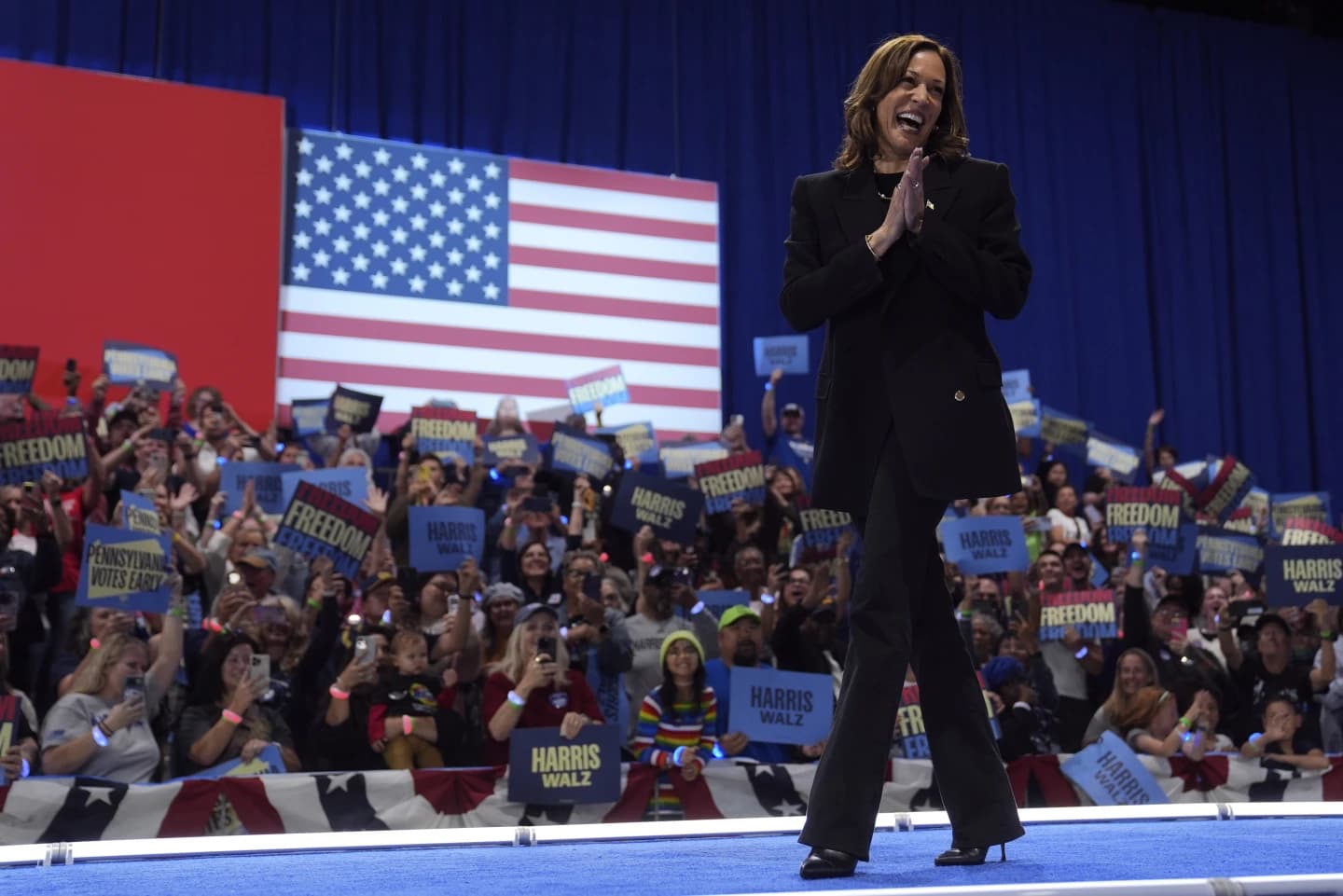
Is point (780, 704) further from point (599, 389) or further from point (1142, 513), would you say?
point (599, 389)

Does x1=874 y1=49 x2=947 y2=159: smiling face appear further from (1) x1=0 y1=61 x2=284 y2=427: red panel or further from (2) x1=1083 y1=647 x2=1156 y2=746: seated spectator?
(1) x1=0 y1=61 x2=284 y2=427: red panel

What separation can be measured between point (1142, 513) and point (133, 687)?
4945 mm

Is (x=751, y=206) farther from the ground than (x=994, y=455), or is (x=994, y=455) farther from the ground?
(x=751, y=206)

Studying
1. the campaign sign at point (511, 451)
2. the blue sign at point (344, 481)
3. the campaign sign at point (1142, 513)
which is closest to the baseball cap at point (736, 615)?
the blue sign at point (344, 481)

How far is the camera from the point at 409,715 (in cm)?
564

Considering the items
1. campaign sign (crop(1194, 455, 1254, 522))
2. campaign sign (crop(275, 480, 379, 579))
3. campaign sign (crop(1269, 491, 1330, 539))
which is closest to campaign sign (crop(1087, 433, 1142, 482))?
campaign sign (crop(1194, 455, 1254, 522))

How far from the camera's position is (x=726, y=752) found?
231 inches

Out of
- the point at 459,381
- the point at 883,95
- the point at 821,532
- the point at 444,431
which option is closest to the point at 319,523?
the point at 444,431

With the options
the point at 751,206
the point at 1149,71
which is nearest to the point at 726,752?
the point at 751,206

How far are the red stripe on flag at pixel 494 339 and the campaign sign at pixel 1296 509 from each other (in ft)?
13.9

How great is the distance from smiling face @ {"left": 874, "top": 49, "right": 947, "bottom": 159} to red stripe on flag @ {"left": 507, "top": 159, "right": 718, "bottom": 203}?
32.1ft

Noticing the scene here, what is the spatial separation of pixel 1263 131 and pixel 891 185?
563 inches

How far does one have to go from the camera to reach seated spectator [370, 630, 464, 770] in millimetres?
5586

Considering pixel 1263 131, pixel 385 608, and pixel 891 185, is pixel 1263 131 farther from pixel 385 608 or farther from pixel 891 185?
pixel 891 185
